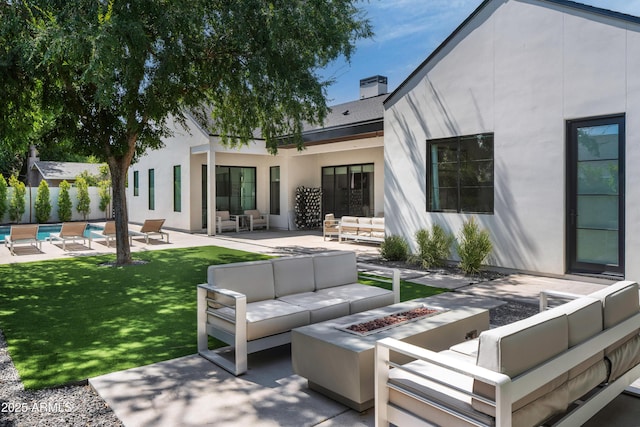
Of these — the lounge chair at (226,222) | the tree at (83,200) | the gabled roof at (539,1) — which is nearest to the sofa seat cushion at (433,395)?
the gabled roof at (539,1)

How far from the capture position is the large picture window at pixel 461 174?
30.0 feet

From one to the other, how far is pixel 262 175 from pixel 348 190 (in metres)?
3.98

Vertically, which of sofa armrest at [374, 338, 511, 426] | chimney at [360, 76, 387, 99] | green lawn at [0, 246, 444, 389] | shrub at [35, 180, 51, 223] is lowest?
green lawn at [0, 246, 444, 389]

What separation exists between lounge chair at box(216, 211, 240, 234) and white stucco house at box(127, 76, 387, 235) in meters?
0.54

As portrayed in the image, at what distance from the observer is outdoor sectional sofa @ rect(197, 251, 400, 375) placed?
4.00 m


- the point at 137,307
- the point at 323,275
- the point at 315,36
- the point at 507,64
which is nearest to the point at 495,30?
the point at 507,64

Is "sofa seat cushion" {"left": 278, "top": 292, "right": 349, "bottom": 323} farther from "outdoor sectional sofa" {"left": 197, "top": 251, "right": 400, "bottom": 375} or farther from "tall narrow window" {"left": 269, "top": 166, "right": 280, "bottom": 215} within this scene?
"tall narrow window" {"left": 269, "top": 166, "right": 280, "bottom": 215}

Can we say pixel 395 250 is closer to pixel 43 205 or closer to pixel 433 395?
pixel 433 395

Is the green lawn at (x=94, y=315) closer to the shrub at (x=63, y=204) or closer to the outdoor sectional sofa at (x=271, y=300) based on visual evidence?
the outdoor sectional sofa at (x=271, y=300)

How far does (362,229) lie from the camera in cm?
1361

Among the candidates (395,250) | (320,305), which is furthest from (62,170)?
(320,305)

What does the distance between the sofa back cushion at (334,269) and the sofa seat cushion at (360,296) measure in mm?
98

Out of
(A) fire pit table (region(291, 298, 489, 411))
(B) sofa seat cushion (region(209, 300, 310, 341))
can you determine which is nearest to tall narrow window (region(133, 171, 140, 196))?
(B) sofa seat cushion (region(209, 300, 310, 341))

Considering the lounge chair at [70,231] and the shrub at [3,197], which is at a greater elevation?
the shrub at [3,197]
